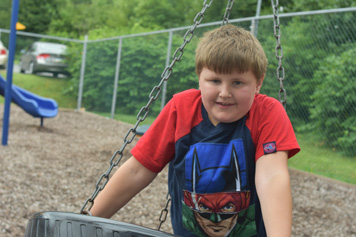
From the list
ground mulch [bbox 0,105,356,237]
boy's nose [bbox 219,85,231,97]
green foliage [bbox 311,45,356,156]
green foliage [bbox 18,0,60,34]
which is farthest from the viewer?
green foliage [bbox 18,0,60,34]

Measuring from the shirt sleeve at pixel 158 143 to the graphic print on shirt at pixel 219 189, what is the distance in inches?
4.1

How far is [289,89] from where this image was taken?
5.70 meters

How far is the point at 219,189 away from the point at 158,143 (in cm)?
29

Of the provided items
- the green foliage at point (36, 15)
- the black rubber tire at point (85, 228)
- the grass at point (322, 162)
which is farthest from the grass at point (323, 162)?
the green foliage at point (36, 15)

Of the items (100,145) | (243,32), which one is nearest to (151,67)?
(100,145)

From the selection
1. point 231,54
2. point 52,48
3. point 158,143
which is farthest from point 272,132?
point 52,48

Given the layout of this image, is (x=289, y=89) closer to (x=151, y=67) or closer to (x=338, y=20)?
(x=338, y=20)

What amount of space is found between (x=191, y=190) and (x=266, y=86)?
4.25 metres

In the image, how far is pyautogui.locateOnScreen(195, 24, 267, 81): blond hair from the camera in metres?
1.47

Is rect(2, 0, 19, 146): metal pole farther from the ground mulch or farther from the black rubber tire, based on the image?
the black rubber tire

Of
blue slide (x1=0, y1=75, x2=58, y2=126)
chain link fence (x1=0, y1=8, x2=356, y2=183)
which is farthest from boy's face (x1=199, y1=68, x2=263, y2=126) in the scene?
blue slide (x1=0, y1=75, x2=58, y2=126)

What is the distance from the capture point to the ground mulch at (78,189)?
3.65 meters

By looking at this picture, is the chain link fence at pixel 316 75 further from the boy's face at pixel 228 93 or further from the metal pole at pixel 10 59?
the boy's face at pixel 228 93

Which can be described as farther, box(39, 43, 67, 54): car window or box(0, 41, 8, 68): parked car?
box(39, 43, 67, 54): car window
